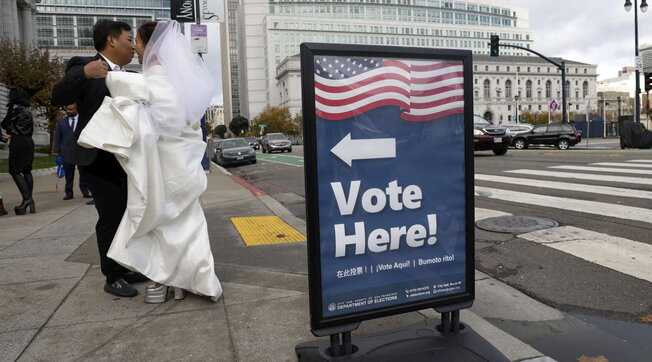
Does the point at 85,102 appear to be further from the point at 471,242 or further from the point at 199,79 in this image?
the point at 471,242

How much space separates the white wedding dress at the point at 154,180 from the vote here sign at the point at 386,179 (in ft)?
4.46

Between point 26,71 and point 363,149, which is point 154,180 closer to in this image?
point 363,149

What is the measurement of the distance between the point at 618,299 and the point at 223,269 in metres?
3.03

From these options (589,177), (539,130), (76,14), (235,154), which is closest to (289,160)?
(235,154)

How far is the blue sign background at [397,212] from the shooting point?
2285mm

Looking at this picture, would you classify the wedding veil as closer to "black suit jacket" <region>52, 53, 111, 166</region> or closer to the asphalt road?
"black suit jacket" <region>52, 53, 111, 166</region>

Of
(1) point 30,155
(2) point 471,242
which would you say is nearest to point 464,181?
(2) point 471,242

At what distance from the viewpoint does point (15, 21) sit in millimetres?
41688

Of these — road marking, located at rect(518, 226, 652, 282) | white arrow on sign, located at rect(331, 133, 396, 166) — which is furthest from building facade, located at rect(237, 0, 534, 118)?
white arrow on sign, located at rect(331, 133, 396, 166)

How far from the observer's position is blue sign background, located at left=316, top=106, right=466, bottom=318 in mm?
2285

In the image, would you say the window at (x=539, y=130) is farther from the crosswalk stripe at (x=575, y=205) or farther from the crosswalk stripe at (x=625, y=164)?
the crosswalk stripe at (x=575, y=205)

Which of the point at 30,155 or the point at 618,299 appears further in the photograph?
the point at 30,155

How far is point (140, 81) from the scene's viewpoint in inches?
126

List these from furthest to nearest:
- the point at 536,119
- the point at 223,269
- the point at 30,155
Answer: the point at 536,119 → the point at 30,155 → the point at 223,269
